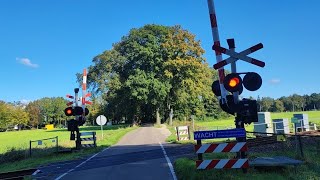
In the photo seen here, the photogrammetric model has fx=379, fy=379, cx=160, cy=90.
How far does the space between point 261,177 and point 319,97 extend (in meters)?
179

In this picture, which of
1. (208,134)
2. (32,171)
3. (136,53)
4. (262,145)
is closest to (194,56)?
(136,53)

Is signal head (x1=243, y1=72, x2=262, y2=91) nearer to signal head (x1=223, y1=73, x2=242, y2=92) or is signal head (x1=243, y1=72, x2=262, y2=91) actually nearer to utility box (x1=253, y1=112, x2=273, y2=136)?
signal head (x1=223, y1=73, x2=242, y2=92)

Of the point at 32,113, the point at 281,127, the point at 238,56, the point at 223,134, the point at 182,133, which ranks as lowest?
the point at 182,133

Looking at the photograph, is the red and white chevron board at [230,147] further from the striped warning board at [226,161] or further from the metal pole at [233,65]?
the metal pole at [233,65]

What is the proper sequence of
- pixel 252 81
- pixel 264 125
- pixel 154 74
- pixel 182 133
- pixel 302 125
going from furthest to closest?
pixel 154 74, pixel 302 125, pixel 264 125, pixel 182 133, pixel 252 81

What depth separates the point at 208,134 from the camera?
32.4 ft

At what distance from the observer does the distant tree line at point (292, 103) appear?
173875 mm

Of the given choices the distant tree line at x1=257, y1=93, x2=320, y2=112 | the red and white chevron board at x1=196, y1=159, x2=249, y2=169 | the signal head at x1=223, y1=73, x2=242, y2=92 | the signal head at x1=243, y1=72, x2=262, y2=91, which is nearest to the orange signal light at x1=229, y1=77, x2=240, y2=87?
the signal head at x1=223, y1=73, x2=242, y2=92

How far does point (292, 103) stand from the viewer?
174 meters

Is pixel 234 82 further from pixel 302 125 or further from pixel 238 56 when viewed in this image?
pixel 302 125

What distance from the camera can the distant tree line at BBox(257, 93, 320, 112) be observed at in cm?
17388

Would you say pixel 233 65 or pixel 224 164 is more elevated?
pixel 233 65

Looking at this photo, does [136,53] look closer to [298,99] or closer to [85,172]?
[85,172]

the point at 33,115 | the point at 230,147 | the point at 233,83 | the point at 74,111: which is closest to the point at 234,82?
the point at 233,83
